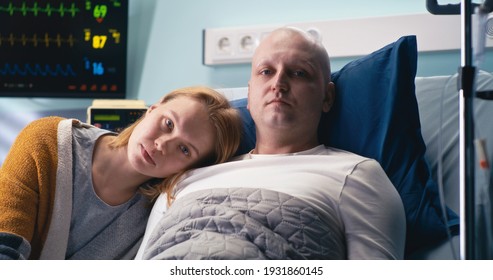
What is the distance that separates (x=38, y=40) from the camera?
2.79 m

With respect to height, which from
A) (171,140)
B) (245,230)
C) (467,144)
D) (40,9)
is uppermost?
(40,9)

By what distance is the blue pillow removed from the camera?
4.75ft

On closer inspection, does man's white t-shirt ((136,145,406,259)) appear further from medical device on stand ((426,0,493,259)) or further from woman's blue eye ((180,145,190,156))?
medical device on stand ((426,0,493,259))

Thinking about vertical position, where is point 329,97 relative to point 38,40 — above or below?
below

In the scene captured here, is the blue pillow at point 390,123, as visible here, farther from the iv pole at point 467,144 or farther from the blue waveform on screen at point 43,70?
the blue waveform on screen at point 43,70

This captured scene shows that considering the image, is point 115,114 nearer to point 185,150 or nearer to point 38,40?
point 38,40

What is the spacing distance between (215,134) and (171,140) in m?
0.13

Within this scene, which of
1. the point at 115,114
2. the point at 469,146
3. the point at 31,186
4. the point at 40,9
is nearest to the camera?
the point at 469,146

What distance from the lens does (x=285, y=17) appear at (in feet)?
8.38

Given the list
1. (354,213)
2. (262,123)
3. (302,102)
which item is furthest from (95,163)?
(354,213)

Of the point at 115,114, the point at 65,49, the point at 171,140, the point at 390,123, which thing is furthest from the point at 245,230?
the point at 65,49

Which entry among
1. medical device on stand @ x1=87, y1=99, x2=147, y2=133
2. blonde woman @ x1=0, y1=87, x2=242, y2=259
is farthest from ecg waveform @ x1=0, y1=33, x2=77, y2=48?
blonde woman @ x1=0, y1=87, x2=242, y2=259

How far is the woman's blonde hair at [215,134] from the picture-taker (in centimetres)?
154

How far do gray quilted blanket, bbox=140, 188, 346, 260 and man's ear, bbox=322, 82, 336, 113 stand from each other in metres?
0.40
